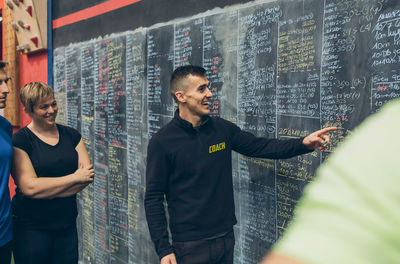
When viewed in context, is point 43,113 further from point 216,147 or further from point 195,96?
point 216,147

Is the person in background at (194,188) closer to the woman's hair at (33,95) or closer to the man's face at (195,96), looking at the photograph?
the man's face at (195,96)

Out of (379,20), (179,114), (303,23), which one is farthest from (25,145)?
(379,20)

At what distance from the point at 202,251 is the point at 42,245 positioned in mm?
1162

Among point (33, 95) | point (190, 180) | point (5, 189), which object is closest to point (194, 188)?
point (190, 180)

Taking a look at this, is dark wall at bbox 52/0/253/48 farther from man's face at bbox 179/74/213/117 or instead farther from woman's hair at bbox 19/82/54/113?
woman's hair at bbox 19/82/54/113

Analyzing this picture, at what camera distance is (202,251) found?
2.56m

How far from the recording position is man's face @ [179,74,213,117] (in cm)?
272

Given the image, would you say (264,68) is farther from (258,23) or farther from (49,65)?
(49,65)

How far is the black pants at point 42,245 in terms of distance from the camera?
2.91 meters

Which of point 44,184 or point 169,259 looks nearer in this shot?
point 169,259

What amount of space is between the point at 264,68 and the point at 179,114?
0.68 metres

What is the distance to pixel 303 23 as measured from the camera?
266 centimetres

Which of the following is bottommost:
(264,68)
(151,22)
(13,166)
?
(13,166)

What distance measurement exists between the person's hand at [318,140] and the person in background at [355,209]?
75.1 inches
